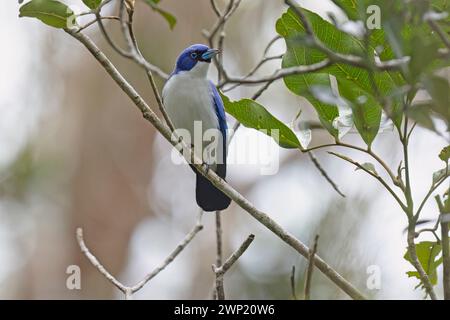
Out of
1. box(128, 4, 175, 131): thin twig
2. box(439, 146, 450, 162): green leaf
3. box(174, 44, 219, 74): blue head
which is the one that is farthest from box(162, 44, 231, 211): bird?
box(439, 146, 450, 162): green leaf

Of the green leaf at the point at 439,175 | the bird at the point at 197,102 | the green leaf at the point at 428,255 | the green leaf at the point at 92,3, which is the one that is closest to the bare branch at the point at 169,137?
the green leaf at the point at 92,3

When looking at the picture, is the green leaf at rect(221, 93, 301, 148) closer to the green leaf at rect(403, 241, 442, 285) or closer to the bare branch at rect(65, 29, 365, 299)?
the bare branch at rect(65, 29, 365, 299)

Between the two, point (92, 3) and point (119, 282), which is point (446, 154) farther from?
point (119, 282)

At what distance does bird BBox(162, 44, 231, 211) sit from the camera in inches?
185

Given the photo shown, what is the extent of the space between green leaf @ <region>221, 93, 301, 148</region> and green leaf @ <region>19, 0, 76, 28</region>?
24.0 inches

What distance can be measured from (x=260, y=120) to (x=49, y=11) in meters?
0.83

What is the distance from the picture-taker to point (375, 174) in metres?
2.24

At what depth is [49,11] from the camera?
2.48m

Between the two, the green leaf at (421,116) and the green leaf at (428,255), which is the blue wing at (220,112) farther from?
the green leaf at (421,116)

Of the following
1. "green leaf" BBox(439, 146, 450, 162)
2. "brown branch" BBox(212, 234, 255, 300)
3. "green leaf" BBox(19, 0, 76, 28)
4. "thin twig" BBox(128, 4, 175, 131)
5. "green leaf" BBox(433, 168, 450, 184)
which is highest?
"green leaf" BBox(19, 0, 76, 28)

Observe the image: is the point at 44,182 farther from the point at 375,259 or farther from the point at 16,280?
the point at 375,259

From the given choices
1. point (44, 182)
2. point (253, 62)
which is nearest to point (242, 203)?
point (253, 62)

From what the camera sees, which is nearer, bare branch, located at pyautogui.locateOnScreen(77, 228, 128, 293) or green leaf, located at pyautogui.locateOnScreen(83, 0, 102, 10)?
green leaf, located at pyautogui.locateOnScreen(83, 0, 102, 10)
